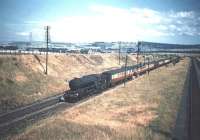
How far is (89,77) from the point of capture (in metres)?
44.2

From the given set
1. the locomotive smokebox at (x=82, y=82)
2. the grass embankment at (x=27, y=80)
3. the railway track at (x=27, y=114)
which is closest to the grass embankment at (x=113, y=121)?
the railway track at (x=27, y=114)

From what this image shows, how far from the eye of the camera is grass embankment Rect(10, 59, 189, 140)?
79.0ft

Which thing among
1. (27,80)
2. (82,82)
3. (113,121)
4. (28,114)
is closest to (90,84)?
(82,82)

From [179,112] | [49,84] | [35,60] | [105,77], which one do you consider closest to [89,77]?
[105,77]

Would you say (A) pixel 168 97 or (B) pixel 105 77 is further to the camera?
(B) pixel 105 77

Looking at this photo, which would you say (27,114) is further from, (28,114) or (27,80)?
(27,80)

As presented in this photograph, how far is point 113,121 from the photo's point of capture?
29203 mm

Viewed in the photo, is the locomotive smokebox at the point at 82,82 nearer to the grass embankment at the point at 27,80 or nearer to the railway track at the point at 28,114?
the railway track at the point at 28,114

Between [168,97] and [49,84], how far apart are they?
1067 inches

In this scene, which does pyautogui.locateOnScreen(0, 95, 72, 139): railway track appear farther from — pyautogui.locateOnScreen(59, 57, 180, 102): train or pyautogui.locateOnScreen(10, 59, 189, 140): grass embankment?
pyautogui.locateOnScreen(10, 59, 189, 140): grass embankment

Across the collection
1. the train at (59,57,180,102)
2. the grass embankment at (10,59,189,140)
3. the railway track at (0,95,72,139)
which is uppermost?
the train at (59,57,180,102)

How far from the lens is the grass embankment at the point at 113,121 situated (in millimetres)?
24078

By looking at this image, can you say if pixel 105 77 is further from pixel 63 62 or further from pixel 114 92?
pixel 63 62

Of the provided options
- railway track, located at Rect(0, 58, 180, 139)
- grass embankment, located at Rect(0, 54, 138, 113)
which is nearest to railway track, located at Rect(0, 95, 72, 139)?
railway track, located at Rect(0, 58, 180, 139)
